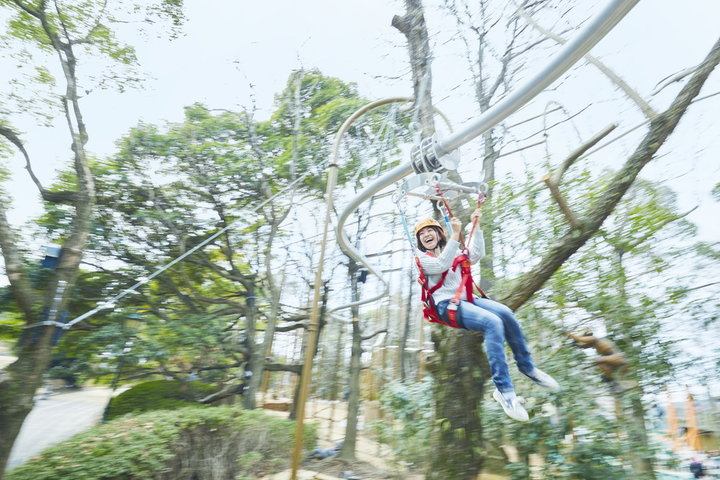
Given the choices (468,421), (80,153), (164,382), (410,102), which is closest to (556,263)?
(468,421)

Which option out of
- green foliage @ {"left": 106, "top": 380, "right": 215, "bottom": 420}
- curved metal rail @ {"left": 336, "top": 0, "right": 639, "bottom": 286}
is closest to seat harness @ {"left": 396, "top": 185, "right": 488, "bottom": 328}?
curved metal rail @ {"left": 336, "top": 0, "right": 639, "bottom": 286}

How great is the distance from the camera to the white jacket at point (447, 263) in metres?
2.49

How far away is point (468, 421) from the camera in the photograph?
3.42 meters

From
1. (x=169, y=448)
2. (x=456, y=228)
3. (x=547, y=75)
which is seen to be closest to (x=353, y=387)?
(x=169, y=448)

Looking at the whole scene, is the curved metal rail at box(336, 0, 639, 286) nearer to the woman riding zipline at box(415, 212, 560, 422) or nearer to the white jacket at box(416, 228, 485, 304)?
the woman riding zipline at box(415, 212, 560, 422)

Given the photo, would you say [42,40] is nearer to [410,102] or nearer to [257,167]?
[257,167]

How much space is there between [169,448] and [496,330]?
4109 millimetres

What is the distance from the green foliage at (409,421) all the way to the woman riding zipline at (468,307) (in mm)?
2121

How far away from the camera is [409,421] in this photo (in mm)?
4625

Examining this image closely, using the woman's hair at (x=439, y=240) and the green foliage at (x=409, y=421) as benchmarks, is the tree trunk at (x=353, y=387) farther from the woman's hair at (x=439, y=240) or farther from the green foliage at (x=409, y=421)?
the woman's hair at (x=439, y=240)

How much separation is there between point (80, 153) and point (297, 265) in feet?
14.0

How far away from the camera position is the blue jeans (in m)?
2.29

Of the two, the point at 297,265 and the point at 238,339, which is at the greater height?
the point at 297,265

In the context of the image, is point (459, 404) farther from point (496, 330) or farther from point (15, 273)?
point (15, 273)
